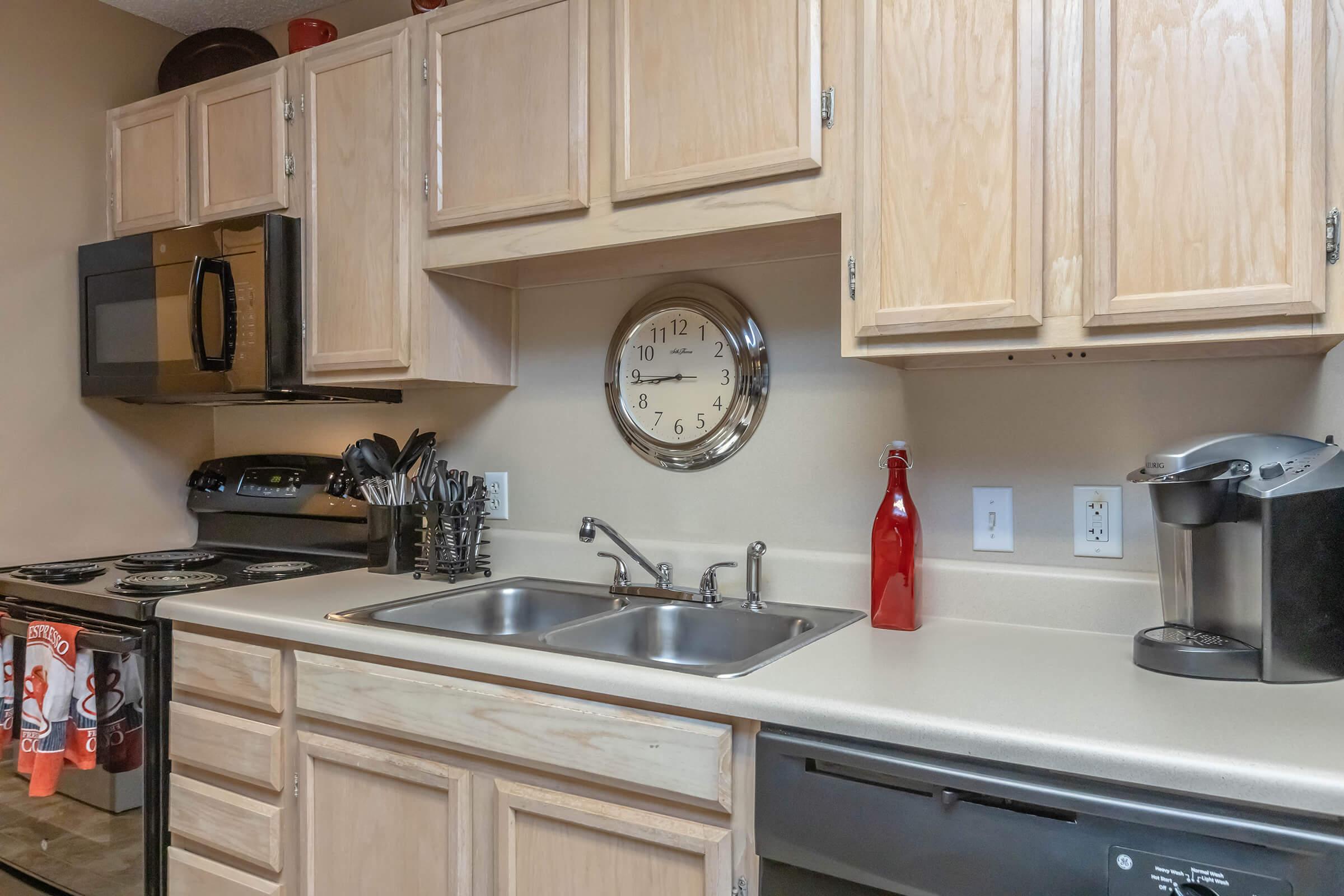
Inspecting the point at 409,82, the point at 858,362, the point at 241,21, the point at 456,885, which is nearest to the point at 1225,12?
the point at 858,362

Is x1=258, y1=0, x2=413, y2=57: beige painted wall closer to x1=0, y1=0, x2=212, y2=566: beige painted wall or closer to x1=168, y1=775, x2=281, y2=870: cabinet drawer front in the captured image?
x1=0, y1=0, x2=212, y2=566: beige painted wall

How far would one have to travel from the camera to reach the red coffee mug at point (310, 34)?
2.16 m

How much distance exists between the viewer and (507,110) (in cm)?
174

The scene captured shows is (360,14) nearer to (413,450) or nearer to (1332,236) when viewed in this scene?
(413,450)

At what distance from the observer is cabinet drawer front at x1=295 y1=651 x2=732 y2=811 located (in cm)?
120

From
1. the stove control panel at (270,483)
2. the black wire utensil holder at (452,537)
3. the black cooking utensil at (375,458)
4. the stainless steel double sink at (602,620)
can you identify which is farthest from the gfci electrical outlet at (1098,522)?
the stove control panel at (270,483)

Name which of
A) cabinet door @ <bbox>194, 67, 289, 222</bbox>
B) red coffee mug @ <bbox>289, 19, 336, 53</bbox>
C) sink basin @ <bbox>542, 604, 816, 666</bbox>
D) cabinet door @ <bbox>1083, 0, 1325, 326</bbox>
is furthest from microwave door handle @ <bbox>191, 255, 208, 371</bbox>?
cabinet door @ <bbox>1083, 0, 1325, 326</bbox>

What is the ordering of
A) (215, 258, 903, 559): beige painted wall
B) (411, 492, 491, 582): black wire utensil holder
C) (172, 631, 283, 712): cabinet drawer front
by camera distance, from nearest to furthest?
(172, 631, 283, 712): cabinet drawer front, (215, 258, 903, 559): beige painted wall, (411, 492, 491, 582): black wire utensil holder

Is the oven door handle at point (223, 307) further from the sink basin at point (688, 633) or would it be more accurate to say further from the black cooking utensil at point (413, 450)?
the sink basin at point (688, 633)

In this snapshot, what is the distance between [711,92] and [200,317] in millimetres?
1368

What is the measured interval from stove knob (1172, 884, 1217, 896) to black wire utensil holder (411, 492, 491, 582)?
152cm

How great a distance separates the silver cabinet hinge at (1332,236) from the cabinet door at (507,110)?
45.1 inches

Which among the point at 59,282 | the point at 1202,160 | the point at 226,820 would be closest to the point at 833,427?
the point at 1202,160

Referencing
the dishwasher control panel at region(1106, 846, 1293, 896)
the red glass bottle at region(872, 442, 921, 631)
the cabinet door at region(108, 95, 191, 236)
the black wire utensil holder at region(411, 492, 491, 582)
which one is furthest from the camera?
the cabinet door at region(108, 95, 191, 236)
